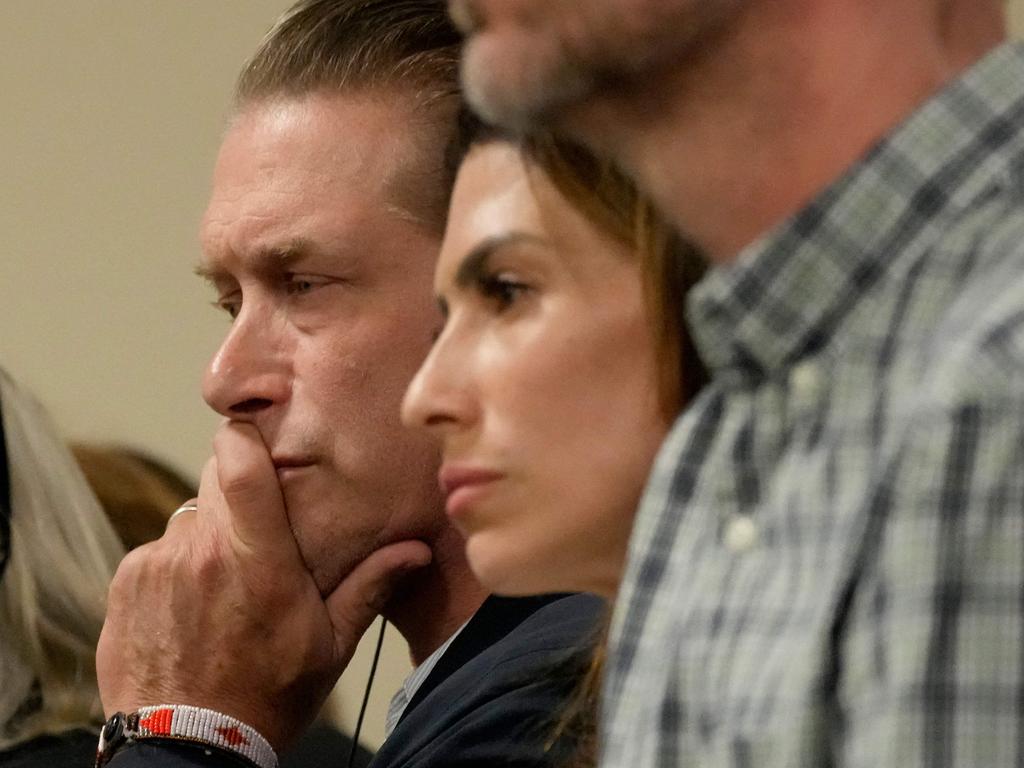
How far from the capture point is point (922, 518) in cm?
53

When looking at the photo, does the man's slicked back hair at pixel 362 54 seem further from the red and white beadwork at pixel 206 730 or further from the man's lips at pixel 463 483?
the man's lips at pixel 463 483

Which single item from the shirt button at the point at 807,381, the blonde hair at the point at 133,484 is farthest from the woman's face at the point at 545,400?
the blonde hair at the point at 133,484

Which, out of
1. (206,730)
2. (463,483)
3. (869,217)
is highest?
(869,217)

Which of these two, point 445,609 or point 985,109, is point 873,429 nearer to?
point 985,109

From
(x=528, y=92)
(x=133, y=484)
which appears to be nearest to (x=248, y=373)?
(x=528, y=92)

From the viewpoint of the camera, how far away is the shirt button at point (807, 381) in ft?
1.99

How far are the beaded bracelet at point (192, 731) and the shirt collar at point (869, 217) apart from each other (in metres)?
0.67

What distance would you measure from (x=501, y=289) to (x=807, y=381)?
20 cm

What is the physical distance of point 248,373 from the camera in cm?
121

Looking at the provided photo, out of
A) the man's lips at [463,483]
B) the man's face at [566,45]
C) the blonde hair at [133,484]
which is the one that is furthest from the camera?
the blonde hair at [133,484]

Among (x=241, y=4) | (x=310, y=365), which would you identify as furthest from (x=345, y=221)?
(x=241, y=4)

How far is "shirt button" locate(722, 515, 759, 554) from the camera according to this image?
0.60 m

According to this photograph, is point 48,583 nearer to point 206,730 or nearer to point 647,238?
point 206,730

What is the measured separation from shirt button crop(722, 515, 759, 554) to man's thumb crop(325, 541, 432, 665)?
637mm
